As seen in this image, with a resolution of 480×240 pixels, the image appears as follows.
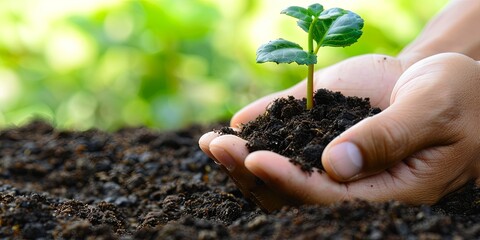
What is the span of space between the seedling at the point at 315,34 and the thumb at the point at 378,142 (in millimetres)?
295

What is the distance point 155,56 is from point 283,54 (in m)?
2.76

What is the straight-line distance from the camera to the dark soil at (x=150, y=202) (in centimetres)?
145

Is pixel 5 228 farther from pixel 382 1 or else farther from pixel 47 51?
pixel 382 1

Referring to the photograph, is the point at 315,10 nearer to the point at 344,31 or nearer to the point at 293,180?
the point at 344,31

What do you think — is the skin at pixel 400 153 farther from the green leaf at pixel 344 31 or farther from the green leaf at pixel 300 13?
the green leaf at pixel 300 13

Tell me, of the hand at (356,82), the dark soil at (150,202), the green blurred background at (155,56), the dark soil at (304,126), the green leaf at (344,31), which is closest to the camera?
the dark soil at (150,202)

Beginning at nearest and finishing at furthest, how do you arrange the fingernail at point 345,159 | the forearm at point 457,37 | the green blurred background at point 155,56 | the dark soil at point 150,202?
the dark soil at point 150,202
the fingernail at point 345,159
the forearm at point 457,37
the green blurred background at point 155,56

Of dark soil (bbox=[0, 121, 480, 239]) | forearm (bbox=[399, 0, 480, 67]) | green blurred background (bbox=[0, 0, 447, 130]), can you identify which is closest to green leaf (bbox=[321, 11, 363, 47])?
dark soil (bbox=[0, 121, 480, 239])

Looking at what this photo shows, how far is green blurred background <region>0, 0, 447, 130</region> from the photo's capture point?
445 cm

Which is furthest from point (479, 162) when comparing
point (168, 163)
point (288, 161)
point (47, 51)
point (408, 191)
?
point (47, 51)

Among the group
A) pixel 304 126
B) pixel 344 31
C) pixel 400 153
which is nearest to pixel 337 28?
pixel 344 31

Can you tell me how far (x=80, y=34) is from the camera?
14.6 ft

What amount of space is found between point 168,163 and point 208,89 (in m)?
1.92

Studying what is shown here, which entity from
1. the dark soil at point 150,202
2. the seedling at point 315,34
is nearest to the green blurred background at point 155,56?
the dark soil at point 150,202
